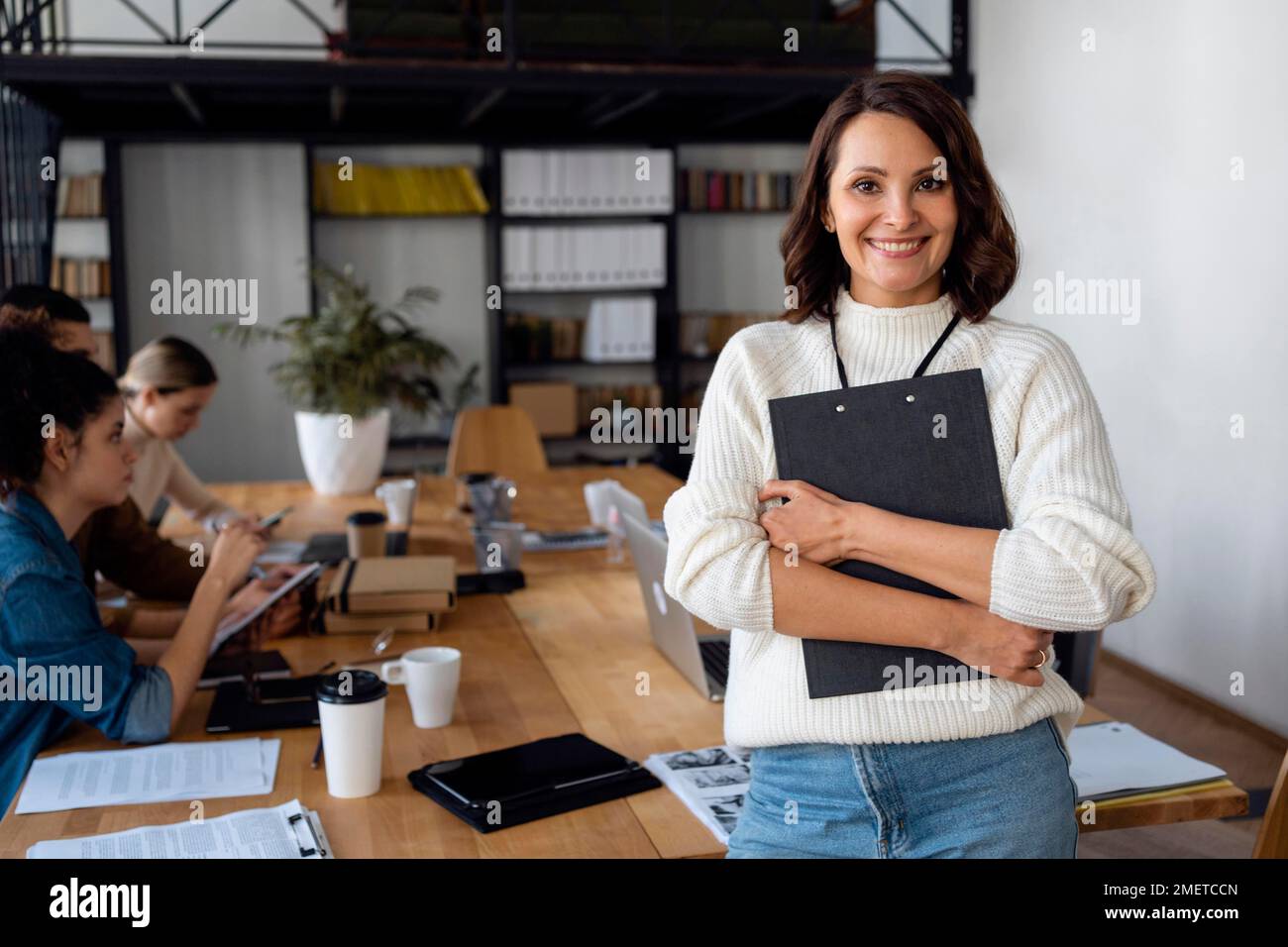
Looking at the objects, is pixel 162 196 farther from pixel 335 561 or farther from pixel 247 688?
pixel 247 688

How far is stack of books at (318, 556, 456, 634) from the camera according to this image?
95.7 inches

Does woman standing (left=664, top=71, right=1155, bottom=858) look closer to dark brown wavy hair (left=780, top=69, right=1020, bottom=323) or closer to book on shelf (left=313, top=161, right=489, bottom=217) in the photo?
dark brown wavy hair (left=780, top=69, right=1020, bottom=323)

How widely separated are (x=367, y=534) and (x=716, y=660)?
45.5 inches

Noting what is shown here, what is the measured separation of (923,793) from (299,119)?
6.09m

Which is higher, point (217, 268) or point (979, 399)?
point (217, 268)

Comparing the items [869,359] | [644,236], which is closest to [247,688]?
[869,359]

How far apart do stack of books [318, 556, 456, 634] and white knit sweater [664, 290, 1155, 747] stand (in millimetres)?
1149

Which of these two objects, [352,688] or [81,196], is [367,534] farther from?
[81,196]

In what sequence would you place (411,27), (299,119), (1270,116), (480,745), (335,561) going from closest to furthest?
(480,745) < (335,561) < (1270,116) < (411,27) < (299,119)

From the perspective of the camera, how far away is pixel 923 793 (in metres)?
1.27

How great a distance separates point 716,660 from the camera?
85.4 inches

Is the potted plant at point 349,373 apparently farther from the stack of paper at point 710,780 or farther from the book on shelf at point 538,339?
the stack of paper at point 710,780

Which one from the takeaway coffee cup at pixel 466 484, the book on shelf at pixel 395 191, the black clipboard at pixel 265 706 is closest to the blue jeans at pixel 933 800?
the black clipboard at pixel 265 706

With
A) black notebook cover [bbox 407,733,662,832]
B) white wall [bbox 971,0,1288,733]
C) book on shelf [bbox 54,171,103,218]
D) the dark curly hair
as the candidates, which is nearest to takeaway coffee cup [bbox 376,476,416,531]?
the dark curly hair
